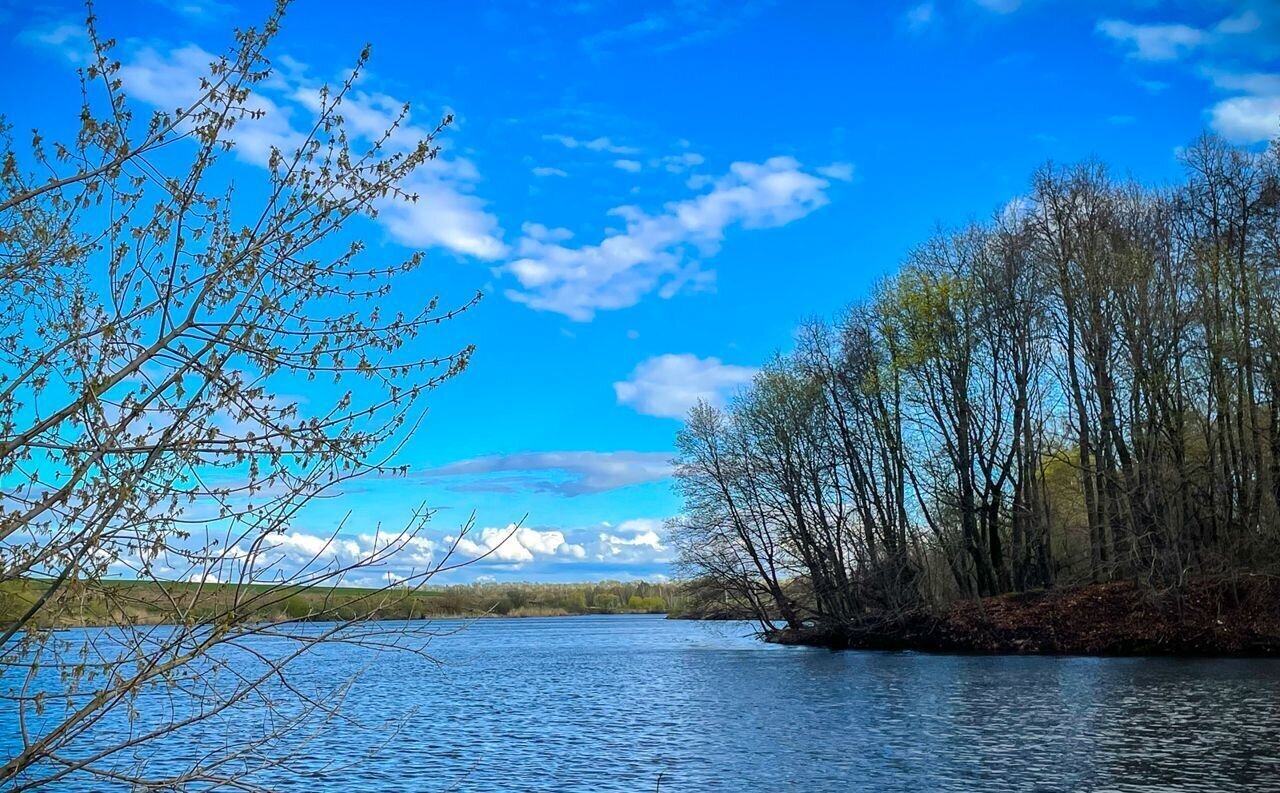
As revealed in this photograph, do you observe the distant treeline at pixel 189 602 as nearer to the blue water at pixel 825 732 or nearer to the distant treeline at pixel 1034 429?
the blue water at pixel 825 732

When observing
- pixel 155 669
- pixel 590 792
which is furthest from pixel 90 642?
pixel 590 792

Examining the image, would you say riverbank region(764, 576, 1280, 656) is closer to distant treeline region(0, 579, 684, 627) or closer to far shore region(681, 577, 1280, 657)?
far shore region(681, 577, 1280, 657)

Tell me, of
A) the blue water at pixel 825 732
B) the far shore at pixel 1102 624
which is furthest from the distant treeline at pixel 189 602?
the far shore at pixel 1102 624

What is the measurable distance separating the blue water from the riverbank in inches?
85.8

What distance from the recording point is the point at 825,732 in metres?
20.0

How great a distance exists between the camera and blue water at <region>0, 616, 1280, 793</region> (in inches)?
599

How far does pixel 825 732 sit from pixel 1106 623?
801 inches

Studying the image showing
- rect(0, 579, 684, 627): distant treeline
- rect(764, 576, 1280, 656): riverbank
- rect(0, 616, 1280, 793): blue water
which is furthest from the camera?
rect(764, 576, 1280, 656): riverbank

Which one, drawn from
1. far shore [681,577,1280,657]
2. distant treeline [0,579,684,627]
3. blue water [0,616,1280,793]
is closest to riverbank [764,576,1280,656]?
far shore [681,577,1280,657]

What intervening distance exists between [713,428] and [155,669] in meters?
46.0

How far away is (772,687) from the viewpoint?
29.7 metres

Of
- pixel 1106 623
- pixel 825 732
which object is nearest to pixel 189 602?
pixel 825 732

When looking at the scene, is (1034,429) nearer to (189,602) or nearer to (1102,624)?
(1102,624)

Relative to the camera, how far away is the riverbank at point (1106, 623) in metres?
32.1
